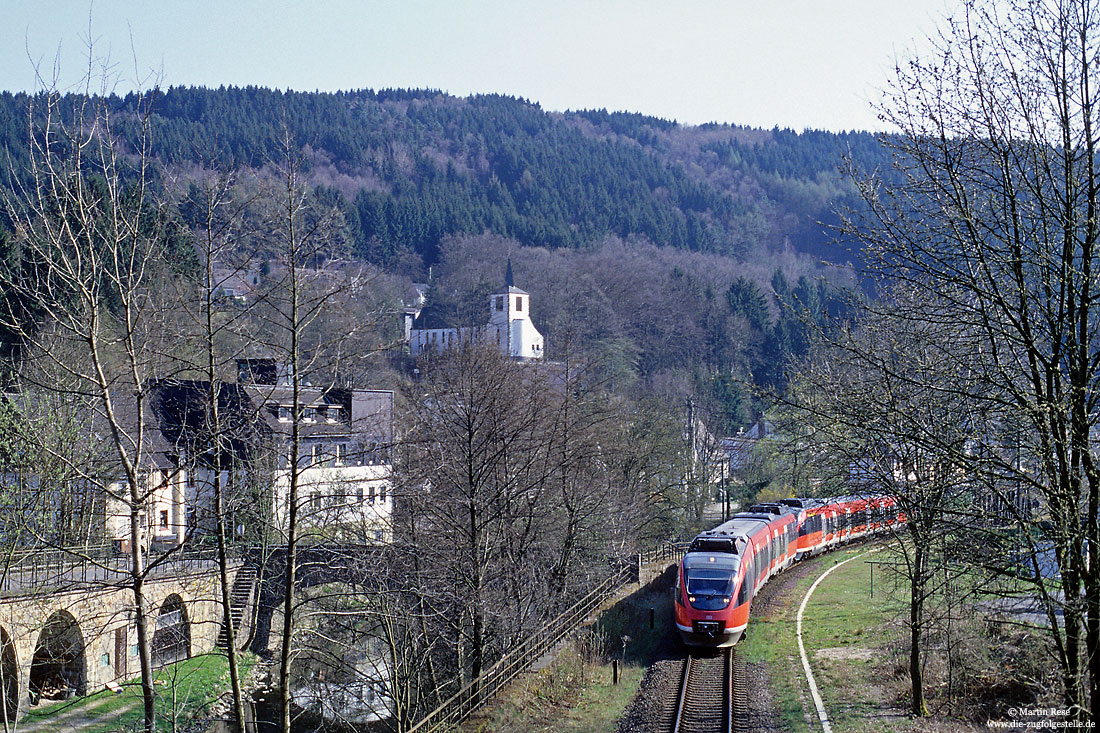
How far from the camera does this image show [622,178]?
129125 mm

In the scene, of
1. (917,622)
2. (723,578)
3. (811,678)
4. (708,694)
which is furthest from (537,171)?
(917,622)

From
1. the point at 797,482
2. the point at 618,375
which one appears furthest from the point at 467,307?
the point at 797,482

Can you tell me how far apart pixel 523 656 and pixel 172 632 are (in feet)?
22.1

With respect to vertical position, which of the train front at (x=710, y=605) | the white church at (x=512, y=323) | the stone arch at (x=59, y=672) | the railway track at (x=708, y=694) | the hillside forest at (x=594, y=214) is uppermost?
the hillside forest at (x=594, y=214)

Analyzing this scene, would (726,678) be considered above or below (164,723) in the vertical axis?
above

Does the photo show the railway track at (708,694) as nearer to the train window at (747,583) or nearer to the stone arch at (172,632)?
the train window at (747,583)

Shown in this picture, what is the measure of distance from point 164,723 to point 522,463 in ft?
38.2

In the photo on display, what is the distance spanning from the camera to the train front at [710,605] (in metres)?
19.7

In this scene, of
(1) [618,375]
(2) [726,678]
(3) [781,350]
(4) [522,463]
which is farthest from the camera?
(3) [781,350]

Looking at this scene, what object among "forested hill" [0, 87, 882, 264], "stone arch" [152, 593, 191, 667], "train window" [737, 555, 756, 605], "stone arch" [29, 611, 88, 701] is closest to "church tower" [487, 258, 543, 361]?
"forested hill" [0, 87, 882, 264]

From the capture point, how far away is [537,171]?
125 m

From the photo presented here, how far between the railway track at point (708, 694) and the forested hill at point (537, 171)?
230 feet

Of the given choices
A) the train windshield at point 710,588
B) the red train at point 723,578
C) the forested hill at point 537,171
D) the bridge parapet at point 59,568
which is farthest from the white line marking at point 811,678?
the forested hill at point 537,171

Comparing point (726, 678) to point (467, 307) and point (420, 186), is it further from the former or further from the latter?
point (420, 186)
